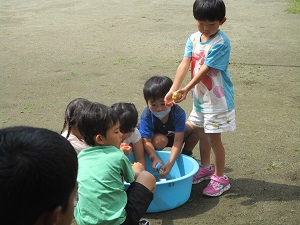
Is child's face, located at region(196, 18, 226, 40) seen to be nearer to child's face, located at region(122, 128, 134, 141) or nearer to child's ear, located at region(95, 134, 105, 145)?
child's face, located at region(122, 128, 134, 141)

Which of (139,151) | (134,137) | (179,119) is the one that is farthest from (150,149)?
(179,119)

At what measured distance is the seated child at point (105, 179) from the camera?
9.77ft

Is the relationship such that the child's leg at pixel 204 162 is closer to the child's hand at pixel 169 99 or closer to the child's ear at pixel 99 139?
the child's hand at pixel 169 99

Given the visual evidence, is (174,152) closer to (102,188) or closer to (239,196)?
(239,196)

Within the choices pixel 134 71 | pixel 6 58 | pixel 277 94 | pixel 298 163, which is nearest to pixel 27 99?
pixel 134 71

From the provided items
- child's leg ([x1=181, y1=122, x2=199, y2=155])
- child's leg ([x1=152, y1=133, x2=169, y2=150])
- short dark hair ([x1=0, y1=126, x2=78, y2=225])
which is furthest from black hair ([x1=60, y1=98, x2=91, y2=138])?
short dark hair ([x1=0, y1=126, x2=78, y2=225])

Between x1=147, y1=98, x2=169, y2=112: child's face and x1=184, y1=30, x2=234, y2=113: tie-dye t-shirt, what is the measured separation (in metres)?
0.25

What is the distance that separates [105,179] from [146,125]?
1250 mm

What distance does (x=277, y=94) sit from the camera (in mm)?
6020

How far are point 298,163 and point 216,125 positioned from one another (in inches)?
34.5

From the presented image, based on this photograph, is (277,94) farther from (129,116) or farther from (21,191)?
(21,191)

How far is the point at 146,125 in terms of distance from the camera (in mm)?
4188

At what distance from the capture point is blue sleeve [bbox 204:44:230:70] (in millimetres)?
3738

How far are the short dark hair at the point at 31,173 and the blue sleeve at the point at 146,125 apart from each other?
2607 mm
